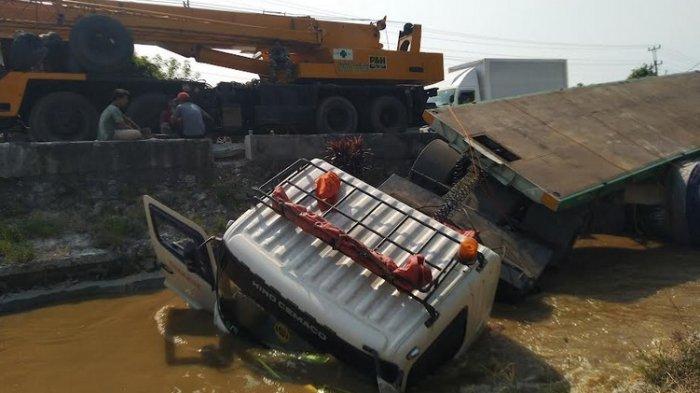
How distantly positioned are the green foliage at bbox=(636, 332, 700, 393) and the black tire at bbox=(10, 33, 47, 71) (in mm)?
8389

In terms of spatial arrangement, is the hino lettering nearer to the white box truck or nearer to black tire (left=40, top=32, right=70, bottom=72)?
black tire (left=40, top=32, right=70, bottom=72)

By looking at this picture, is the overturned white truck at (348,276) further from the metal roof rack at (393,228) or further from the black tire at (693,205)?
the black tire at (693,205)

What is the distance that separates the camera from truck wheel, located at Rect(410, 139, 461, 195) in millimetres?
6555

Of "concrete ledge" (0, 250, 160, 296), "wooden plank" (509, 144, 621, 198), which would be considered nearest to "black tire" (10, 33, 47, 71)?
"concrete ledge" (0, 250, 160, 296)

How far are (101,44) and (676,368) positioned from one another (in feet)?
27.7

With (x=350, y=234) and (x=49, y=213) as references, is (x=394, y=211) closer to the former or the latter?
(x=350, y=234)

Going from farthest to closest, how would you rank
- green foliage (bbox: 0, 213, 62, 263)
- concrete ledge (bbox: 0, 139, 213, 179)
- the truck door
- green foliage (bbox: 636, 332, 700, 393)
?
1. concrete ledge (bbox: 0, 139, 213, 179)
2. green foliage (bbox: 0, 213, 62, 263)
3. the truck door
4. green foliage (bbox: 636, 332, 700, 393)

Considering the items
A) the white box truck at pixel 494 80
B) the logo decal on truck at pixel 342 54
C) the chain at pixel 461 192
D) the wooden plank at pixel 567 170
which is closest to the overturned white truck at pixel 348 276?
the chain at pixel 461 192

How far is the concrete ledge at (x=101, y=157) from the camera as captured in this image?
6.82m

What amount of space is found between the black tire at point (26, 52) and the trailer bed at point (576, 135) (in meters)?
5.72

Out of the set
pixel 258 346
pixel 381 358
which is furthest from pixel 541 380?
pixel 258 346

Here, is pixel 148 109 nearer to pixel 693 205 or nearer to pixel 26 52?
pixel 26 52

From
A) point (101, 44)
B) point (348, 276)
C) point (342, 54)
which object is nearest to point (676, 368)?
point (348, 276)

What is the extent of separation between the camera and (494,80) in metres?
17.1
